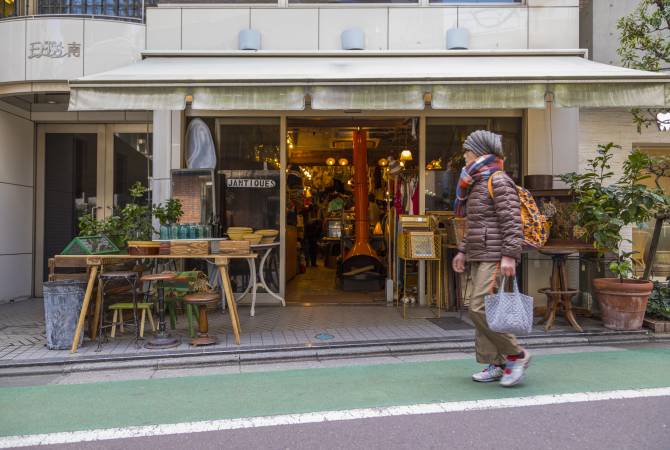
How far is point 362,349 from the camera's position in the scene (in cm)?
618

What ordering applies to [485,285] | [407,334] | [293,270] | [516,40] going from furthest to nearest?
1. [293,270]
2. [516,40]
3. [407,334]
4. [485,285]

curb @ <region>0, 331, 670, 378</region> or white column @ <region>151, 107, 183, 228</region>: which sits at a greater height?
white column @ <region>151, 107, 183, 228</region>

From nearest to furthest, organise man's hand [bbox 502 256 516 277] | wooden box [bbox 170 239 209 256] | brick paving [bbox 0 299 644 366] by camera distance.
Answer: man's hand [bbox 502 256 516 277]
brick paving [bbox 0 299 644 366]
wooden box [bbox 170 239 209 256]

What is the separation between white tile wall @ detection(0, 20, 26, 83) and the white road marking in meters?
6.57

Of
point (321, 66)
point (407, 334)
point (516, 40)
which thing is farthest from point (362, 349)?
point (516, 40)

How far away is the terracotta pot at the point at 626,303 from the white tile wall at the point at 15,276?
360 inches

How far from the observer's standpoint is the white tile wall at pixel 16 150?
357 inches

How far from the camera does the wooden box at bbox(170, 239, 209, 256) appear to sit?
20.7ft

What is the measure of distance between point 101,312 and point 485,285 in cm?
444

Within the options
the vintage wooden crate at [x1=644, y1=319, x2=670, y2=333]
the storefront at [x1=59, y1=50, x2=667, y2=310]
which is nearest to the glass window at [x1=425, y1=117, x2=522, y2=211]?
the storefront at [x1=59, y1=50, x2=667, y2=310]

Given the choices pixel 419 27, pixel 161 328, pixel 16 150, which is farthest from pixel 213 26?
pixel 161 328

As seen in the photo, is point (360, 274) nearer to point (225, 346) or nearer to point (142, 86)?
point (225, 346)

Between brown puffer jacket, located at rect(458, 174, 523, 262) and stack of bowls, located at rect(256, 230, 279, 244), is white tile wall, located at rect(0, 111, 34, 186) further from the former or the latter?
brown puffer jacket, located at rect(458, 174, 523, 262)

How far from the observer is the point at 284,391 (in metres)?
4.82
